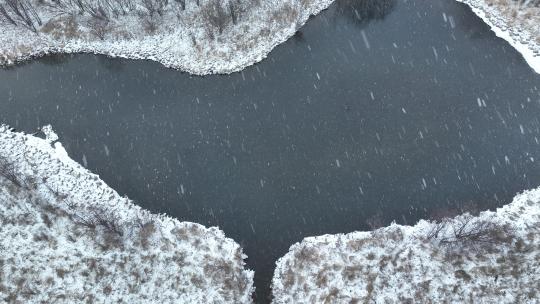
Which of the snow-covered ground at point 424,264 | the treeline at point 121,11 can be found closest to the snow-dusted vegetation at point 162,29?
the treeline at point 121,11

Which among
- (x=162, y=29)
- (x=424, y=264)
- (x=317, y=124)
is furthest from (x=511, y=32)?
(x=162, y=29)

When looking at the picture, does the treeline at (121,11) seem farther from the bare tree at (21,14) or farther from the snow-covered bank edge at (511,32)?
the snow-covered bank edge at (511,32)

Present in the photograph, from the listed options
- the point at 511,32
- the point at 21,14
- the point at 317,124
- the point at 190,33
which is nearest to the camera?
the point at 317,124

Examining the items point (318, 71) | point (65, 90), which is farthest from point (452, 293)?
point (65, 90)

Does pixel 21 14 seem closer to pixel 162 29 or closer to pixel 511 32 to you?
pixel 162 29

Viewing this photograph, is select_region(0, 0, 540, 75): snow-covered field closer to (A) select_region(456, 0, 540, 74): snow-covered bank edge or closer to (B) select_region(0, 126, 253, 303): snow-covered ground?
(A) select_region(456, 0, 540, 74): snow-covered bank edge

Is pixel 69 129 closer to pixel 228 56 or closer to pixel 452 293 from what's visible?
pixel 228 56
